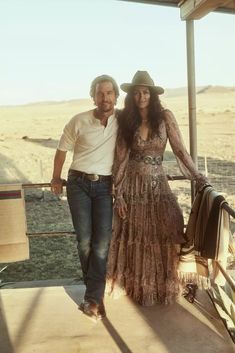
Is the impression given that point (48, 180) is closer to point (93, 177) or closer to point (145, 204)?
point (145, 204)

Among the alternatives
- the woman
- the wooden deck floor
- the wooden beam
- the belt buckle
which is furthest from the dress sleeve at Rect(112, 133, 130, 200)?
the wooden beam

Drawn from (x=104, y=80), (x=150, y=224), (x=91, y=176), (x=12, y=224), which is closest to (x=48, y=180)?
(x=12, y=224)

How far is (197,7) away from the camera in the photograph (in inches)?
128

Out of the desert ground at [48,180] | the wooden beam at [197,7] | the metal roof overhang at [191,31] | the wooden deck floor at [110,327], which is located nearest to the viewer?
the wooden deck floor at [110,327]

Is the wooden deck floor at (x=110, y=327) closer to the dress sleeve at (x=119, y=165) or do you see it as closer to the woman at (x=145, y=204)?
the woman at (x=145, y=204)

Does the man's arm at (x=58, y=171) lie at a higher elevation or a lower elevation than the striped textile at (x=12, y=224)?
higher

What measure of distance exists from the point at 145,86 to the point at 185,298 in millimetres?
1577

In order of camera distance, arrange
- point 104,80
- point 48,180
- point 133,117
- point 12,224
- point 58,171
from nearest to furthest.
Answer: point 104,80 < point 133,117 < point 58,171 < point 12,224 < point 48,180

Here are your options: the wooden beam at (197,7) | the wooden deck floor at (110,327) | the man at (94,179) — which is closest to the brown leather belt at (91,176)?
the man at (94,179)

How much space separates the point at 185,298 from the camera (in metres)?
3.45

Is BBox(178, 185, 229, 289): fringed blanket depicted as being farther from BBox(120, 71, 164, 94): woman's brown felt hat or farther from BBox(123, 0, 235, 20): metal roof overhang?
BBox(123, 0, 235, 20): metal roof overhang

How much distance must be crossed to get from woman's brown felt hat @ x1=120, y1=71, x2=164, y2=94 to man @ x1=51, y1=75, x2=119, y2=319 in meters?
0.14

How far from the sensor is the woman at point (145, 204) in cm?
317

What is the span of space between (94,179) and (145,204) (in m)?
0.47
